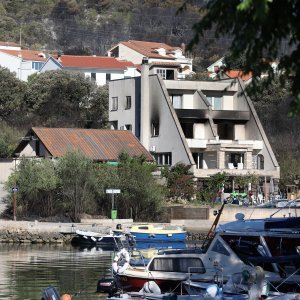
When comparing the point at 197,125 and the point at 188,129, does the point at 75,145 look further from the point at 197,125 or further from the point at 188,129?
the point at 197,125

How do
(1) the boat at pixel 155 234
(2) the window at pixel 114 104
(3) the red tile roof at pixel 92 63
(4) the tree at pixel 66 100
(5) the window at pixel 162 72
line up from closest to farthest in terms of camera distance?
(1) the boat at pixel 155 234 < (2) the window at pixel 114 104 < (5) the window at pixel 162 72 < (4) the tree at pixel 66 100 < (3) the red tile roof at pixel 92 63

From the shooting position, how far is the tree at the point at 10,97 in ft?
371

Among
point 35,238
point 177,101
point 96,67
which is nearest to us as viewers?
point 35,238

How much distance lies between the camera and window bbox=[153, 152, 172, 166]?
82.5 metres

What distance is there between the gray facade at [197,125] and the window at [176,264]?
45948 millimetres

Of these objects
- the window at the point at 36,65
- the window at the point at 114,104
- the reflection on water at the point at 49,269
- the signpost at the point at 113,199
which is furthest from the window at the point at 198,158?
the window at the point at 36,65

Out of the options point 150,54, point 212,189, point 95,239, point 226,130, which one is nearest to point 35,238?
point 95,239

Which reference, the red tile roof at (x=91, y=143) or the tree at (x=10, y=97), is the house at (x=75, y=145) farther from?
the tree at (x=10, y=97)

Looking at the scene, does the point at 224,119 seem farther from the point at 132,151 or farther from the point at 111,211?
the point at 111,211

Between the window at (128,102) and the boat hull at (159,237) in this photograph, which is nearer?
the boat hull at (159,237)

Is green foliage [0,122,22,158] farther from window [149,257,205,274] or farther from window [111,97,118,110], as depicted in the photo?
window [149,257,205,274]

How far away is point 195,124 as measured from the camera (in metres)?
85.6

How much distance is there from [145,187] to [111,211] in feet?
9.89

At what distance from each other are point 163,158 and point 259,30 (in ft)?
229
